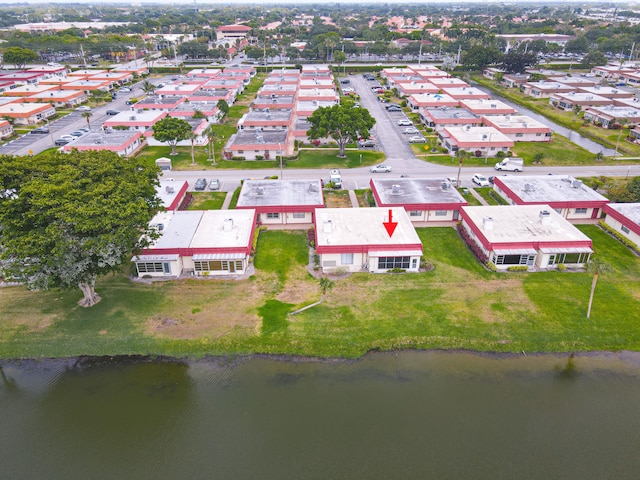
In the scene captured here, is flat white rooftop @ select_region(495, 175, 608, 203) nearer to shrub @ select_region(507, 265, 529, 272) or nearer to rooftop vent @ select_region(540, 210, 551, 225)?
rooftop vent @ select_region(540, 210, 551, 225)

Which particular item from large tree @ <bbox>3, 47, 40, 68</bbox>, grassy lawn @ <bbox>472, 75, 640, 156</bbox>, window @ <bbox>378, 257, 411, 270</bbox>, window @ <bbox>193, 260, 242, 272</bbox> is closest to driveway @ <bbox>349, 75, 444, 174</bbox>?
window @ <bbox>378, 257, 411, 270</bbox>

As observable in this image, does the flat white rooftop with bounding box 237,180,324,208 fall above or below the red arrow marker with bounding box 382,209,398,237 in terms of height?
above

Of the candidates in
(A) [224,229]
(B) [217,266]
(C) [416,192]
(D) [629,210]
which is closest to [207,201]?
(A) [224,229]

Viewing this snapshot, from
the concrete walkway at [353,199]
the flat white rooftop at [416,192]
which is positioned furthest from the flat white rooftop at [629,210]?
the concrete walkway at [353,199]

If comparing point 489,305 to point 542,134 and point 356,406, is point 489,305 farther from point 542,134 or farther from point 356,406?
point 542,134

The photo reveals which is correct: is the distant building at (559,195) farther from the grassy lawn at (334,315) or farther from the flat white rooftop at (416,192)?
the grassy lawn at (334,315)

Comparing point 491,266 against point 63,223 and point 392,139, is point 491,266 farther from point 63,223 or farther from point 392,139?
point 392,139

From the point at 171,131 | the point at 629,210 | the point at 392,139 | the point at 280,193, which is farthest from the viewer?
the point at 392,139
